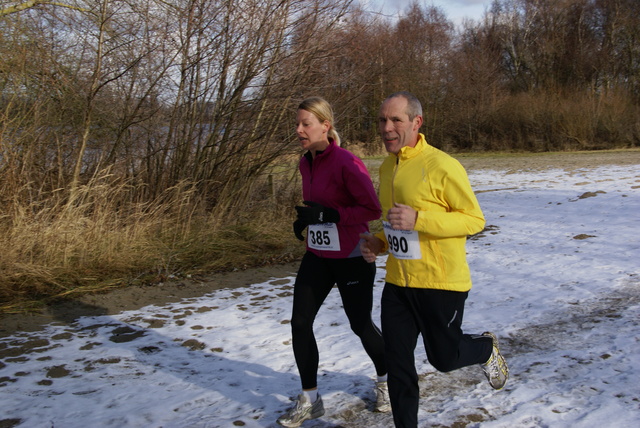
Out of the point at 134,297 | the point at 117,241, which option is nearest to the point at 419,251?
the point at 134,297

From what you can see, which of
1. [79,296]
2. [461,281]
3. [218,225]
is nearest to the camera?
[461,281]

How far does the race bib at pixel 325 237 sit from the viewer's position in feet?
11.0

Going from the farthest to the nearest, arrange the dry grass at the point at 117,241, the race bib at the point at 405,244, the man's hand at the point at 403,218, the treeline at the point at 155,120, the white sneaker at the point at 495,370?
the treeline at the point at 155,120
the dry grass at the point at 117,241
the white sneaker at the point at 495,370
the race bib at the point at 405,244
the man's hand at the point at 403,218

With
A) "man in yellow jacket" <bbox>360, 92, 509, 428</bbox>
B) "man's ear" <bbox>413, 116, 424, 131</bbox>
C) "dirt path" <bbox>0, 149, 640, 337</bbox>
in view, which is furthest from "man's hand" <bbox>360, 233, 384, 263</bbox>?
"dirt path" <bbox>0, 149, 640, 337</bbox>

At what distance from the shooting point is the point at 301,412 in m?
3.28

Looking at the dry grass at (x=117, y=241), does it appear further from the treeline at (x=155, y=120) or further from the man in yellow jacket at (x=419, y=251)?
the man in yellow jacket at (x=419, y=251)

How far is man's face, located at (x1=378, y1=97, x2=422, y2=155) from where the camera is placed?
9.30 feet

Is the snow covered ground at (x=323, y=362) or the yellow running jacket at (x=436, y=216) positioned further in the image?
the snow covered ground at (x=323, y=362)

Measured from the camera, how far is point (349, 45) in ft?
29.3

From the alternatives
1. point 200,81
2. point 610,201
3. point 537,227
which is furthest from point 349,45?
point 610,201

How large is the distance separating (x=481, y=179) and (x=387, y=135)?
592 inches

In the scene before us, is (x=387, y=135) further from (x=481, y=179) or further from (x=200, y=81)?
(x=481, y=179)

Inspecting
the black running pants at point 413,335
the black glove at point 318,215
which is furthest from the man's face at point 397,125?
the black running pants at point 413,335

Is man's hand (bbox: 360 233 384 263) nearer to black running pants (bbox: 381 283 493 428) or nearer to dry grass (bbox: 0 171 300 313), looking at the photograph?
black running pants (bbox: 381 283 493 428)
